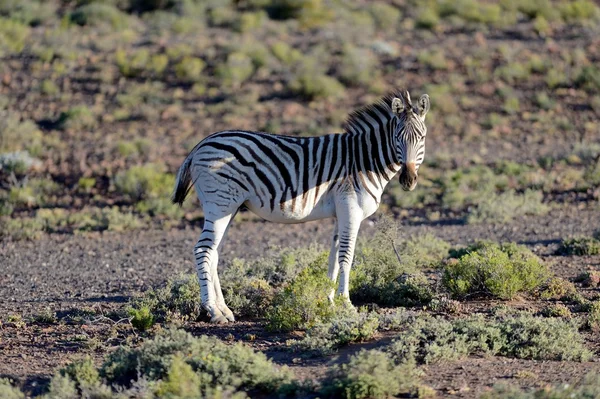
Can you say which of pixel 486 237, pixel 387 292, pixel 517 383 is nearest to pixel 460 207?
pixel 486 237

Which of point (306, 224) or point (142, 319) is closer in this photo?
point (142, 319)

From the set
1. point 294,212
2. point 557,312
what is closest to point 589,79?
point 557,312

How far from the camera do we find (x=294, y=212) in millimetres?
11055

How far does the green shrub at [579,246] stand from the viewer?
15.0 m

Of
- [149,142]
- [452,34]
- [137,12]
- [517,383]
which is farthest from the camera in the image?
[137,12]

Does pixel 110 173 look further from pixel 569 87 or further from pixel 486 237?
pixel 569 87

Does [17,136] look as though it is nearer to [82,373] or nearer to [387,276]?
[387,276]

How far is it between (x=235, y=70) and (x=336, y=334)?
70.6 feet

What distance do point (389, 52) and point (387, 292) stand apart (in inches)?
887

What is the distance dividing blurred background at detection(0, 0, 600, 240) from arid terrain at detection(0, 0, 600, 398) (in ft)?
0.32

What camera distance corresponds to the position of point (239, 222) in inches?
768

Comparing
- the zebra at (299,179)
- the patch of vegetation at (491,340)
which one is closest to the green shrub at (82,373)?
the zebra at (299,179)

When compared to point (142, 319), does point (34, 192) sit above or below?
above

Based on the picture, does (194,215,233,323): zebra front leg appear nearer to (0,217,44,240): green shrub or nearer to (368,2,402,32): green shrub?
(0,217,44,240): green shrub
